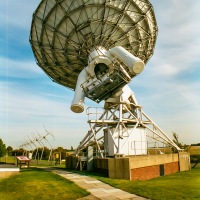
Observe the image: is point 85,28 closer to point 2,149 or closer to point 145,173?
point 145,173

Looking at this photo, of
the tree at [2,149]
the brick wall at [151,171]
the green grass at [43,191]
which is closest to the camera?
the green grass at [43,191]

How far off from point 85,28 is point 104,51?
2656 mm

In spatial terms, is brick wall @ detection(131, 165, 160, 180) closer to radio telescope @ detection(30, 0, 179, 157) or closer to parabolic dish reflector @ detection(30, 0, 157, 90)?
radio telescope @ detection(30, 0, 179, 157)

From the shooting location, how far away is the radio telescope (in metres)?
19.3

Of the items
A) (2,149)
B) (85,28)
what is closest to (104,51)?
(85,28)

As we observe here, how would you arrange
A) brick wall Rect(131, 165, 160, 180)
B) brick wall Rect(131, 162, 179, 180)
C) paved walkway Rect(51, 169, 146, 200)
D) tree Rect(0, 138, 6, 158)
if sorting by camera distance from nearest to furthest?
paved walkway Rect(51, 169, 146, 200) → brick wall Rect(131, 165, 160, 180) → brick wall Rect(131, 162, 179, 180) → tree Rect(0, 138, 6, 158)

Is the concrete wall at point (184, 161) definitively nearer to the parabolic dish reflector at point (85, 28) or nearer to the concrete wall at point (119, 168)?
the concrete wall at point (119, 168)

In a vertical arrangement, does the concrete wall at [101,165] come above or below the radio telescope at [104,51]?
below

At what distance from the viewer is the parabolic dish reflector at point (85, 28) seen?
1997 cm

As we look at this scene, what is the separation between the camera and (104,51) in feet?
67.8

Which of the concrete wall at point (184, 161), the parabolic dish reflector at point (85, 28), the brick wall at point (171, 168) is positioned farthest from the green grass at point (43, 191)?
the concrete wall at point (184, 161)

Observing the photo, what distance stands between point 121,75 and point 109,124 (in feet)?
21.1

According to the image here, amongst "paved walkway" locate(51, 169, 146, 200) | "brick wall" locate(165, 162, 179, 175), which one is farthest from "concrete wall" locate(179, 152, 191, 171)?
"paved walkway" locate(51, 169, 146, 200)

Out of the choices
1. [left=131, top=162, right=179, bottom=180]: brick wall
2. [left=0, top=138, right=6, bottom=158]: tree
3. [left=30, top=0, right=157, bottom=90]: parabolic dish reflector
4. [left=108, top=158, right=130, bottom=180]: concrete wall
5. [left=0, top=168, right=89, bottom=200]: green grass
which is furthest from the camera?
[left=0, top=138, right=6, bottom=158]: tree
